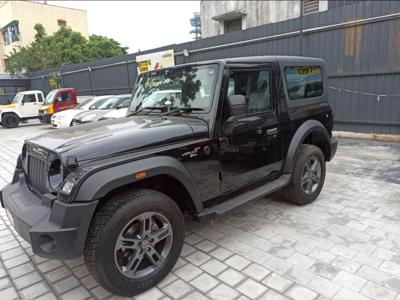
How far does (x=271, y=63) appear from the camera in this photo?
12.5 feet

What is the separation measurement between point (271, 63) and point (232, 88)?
80cm

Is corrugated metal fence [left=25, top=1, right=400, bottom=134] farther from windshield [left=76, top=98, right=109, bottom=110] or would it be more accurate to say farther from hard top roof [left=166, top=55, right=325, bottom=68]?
windshield [left=76, top=98, right=109, bottom=110]

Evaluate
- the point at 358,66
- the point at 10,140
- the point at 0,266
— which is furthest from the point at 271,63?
the point at 10,140

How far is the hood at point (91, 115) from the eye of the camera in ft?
35.7

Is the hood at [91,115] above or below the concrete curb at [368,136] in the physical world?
above

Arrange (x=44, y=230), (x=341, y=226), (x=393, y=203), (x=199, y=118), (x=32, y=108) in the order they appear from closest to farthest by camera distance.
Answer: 1. (x=44, y=230)
2. (x=199, y=118)
3. (x=341, y=226)
4. (x=393, y=203)
5. (x=32, y=108)

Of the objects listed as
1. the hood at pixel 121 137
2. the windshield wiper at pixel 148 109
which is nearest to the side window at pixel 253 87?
the hood at pixel 121 137

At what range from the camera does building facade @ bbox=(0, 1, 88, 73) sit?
34750 mm

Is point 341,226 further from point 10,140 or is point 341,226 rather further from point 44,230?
point 10,140

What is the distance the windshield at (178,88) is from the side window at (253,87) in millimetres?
246

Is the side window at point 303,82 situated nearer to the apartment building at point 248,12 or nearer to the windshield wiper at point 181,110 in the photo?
the windshield wiper at point 181,110

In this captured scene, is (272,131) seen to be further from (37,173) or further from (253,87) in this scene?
(37,173)

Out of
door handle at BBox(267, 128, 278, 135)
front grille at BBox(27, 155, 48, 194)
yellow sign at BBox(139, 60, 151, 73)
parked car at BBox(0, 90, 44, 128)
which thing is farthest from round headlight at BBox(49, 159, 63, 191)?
parked car at BBox(0, 90, 44, 128)

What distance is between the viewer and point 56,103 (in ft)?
50.0
